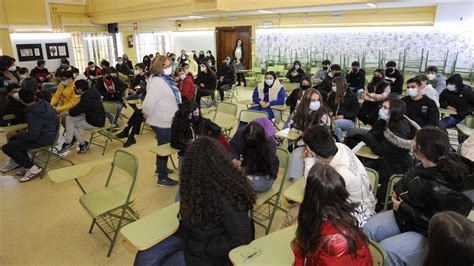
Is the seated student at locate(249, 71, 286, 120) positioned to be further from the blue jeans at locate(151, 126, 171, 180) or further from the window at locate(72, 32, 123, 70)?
the window at locate(72, 32, 123, 70)

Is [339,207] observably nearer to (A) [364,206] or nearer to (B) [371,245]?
(B) [371,245]

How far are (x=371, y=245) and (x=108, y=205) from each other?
7.15 ft

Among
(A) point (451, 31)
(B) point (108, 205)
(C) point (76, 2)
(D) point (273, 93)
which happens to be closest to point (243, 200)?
(B) point (108, 205)

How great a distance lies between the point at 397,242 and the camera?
2027 millimetres

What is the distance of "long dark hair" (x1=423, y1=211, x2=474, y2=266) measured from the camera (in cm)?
128

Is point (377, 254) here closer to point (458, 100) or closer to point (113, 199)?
point (113, 199)

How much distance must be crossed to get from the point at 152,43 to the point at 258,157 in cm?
1347

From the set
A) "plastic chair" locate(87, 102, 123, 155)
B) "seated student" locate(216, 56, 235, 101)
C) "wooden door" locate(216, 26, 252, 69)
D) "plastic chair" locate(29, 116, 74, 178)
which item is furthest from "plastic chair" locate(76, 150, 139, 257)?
"wooden door" locate(216, 26, 252, 69)

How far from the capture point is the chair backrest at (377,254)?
63.6 inches

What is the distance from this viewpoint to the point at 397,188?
2361 mm

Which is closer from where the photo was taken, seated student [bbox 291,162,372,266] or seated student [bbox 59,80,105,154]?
seated student [bbox 291,162,372,266]

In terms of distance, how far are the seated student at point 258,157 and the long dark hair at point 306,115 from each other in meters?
1.21

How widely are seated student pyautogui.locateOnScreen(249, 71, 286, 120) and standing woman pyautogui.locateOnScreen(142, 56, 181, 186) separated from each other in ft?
6.66

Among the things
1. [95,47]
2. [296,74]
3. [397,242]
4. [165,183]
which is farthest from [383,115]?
[95,47]
